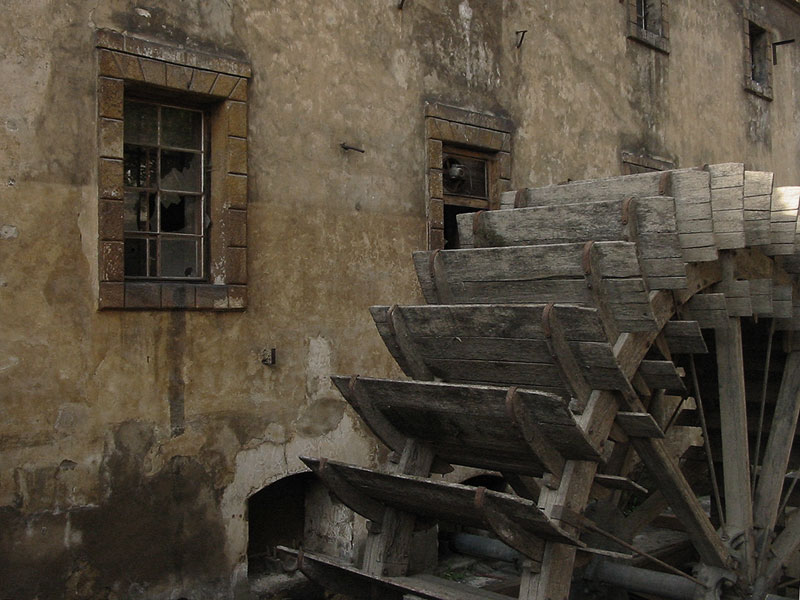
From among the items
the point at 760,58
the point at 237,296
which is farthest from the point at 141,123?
the point at 760,58

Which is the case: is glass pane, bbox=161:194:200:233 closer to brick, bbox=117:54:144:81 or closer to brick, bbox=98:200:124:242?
brick, bbox=98:200:124:242

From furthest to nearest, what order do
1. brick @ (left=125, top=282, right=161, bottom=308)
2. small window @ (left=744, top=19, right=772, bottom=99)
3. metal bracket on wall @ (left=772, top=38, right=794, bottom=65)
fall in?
metal bracket on wall @ (left=772, top=38, right=794, bottom=65) < small window @ (left=744, top=19, right=772, bottom=99) < brick @ (left=125, top=282, right=161, bottom=308)

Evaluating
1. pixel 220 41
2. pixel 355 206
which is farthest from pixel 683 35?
pixel 220 41

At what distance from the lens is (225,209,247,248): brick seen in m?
5.97

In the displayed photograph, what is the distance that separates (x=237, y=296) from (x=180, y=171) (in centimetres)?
93

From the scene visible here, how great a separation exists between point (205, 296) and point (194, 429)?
84 cm

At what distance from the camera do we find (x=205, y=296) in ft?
19.1

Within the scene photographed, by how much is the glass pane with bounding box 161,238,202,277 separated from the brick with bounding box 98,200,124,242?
1.62 feet

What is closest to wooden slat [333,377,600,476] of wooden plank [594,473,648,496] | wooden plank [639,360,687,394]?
wooden plank [594,473,648,496]

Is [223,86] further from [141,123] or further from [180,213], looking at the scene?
[180,213]

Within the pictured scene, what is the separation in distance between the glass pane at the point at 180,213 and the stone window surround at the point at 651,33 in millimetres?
5333

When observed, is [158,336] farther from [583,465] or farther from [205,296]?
[583,465]

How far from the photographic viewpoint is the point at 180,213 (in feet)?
20.0

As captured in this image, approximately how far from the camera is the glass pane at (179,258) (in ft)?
19.5
